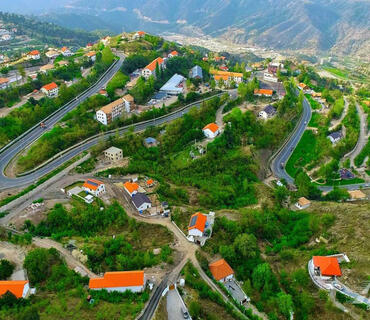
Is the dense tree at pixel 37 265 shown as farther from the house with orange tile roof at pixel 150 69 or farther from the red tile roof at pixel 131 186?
the house with orange tile roof at pixel 150 69

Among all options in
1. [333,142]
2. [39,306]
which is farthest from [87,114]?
[333,142]

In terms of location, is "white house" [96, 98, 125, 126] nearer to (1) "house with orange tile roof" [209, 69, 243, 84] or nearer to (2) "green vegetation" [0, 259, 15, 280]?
(2) "green vegetation" [0, 259, 15, 280]

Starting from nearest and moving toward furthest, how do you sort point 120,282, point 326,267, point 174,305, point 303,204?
1. point 174,305
2. point 120,282
3. point 326,267
4. point 303,204

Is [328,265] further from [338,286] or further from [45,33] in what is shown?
[45,33]

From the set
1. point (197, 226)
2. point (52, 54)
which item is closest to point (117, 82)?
point (52, 54)

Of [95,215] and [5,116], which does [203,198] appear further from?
[5,116]

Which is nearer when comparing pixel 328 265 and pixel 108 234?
pixel 328 265

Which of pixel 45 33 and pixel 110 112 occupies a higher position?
pixel 110 112
